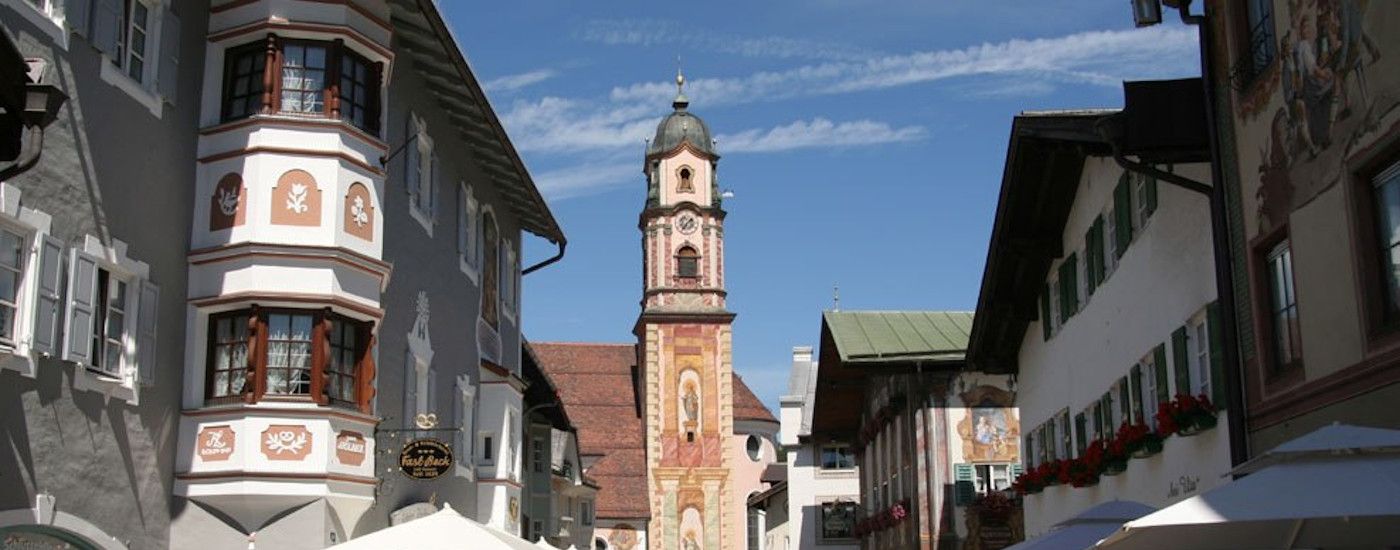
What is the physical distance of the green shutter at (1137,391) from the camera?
20.0 m

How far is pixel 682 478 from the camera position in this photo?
78.7 m

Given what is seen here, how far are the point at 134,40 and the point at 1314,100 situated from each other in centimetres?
1073

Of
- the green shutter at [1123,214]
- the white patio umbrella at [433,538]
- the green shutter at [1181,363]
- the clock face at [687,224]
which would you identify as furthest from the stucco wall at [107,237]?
the clock face at [687,224]

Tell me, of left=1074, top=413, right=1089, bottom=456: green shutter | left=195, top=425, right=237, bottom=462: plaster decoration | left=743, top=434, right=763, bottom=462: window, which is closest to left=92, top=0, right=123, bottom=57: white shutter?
left=195, top=425, right=237, bottom=462: plaster decoration

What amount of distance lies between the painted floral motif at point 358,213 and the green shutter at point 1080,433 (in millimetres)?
11085

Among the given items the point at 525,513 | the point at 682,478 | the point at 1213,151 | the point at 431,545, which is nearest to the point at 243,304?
the point at 431,545

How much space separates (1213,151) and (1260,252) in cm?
128

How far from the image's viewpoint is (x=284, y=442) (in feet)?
56.4

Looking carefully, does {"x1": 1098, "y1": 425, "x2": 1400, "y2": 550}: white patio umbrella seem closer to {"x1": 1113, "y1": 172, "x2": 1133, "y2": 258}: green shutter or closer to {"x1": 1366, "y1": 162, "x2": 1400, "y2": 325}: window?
{"x1": 1366, "y1": 162, "x2": 1400, "y2": 325}: window

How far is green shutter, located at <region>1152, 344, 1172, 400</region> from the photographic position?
60.8ft

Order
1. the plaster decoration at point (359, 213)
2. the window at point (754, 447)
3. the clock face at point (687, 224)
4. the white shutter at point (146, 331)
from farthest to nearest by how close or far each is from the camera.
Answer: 1. the window at point (754, 447)
2. the clock face at point (687, 224)
3. the plaster decoration at point (359, 213)
4. the white shutter at point (146, 331)

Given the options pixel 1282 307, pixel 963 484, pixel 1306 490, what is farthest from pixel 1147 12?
pixel 963 484

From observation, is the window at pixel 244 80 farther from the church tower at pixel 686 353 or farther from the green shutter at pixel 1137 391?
the church tower at pixel 686 353

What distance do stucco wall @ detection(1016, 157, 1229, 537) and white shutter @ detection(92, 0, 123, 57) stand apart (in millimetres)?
10533
